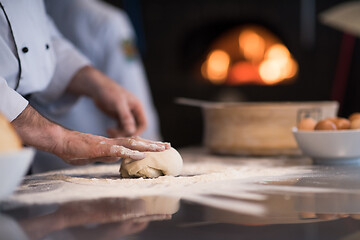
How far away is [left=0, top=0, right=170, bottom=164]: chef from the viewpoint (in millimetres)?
1135

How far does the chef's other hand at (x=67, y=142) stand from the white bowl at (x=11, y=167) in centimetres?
40

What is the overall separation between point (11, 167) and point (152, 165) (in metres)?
0.52

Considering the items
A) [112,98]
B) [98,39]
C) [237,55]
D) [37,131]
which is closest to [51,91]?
[112,98]

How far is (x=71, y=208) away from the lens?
0.85 m

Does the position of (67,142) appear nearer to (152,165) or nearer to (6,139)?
(152,165)

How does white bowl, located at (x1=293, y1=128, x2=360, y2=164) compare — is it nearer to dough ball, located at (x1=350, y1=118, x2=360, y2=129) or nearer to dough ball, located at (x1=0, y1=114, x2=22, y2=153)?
dough ball, located at (x1=350, y1=118, x2=360, y2=129)

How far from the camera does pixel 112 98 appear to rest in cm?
176

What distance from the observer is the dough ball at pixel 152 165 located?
1179mm

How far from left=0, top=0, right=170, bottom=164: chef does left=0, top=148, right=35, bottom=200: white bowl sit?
0.41 meters

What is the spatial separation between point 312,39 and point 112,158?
3.34 m

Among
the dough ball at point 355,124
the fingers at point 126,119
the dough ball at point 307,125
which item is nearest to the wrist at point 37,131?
the fingers at point 126,119

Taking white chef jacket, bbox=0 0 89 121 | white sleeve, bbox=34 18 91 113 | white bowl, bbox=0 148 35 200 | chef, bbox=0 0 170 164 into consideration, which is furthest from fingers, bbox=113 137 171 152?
white sleeve, bbox=34 18 91 113

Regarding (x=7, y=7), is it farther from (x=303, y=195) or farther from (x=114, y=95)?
(x=303, y=195)

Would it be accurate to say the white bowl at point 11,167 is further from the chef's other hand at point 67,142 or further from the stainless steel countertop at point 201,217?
the chef's other hand at point 67,142
